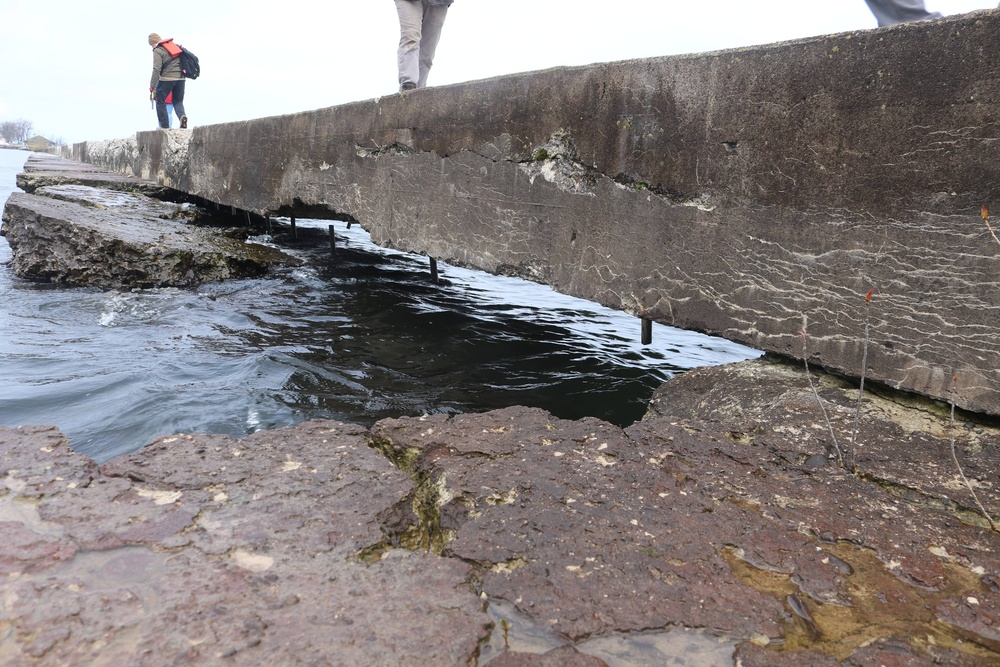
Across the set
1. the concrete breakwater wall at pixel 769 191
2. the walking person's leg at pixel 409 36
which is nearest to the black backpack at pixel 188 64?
the walking person's leg at pixel 409 36

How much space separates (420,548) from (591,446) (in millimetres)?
715

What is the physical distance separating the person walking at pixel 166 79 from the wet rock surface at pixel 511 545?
32.0 feet

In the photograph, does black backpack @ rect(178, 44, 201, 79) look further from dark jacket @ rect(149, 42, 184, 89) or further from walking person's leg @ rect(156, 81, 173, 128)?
walking person's leg @ rect(156, 81, 173, 128)

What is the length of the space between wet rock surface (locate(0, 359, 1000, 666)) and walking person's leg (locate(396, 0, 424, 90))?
326cm

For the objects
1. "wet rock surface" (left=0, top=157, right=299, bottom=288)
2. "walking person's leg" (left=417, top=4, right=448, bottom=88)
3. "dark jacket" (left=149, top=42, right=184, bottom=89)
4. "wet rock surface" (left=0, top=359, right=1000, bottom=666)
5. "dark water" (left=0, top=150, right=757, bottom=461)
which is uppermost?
"dark jacket" (left=149, top=42, right=184, bottom=89)

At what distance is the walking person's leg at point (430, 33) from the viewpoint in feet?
17.2

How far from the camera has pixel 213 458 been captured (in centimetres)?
185

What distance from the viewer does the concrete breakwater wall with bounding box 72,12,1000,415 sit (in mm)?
2062

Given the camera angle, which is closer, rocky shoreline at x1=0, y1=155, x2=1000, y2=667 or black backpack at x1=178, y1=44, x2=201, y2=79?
rocky shoreline at x1=0, y1=155, x2=1000, y2=667

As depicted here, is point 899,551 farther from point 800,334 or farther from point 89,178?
point 89,178

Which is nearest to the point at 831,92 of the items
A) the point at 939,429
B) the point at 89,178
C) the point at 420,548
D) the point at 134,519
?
the point at 939,429

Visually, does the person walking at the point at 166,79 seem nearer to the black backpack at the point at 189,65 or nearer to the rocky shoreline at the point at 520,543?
the black backpack at the point at 189,65

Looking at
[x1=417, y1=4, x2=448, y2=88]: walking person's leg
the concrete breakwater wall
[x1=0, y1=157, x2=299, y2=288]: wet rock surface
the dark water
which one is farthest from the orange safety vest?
the concrete breakwater wall

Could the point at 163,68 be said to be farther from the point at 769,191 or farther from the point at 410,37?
the point at 769,191
